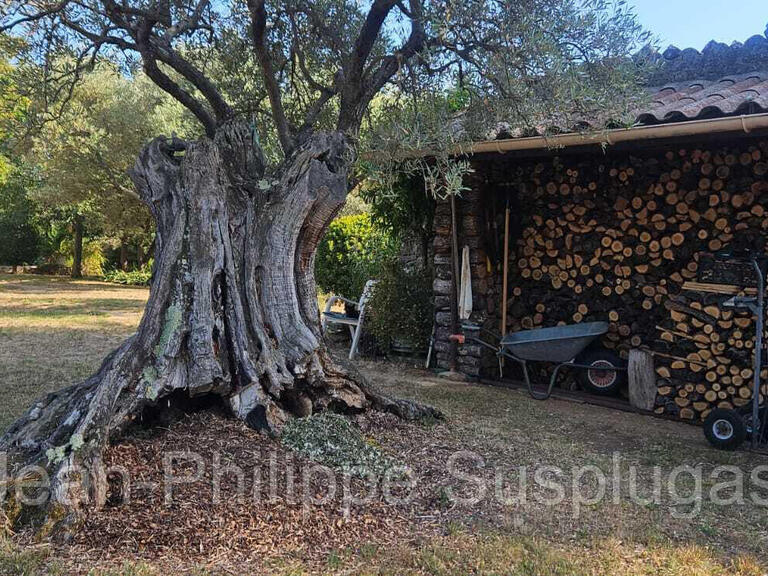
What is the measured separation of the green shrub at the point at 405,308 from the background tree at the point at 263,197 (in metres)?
2.80

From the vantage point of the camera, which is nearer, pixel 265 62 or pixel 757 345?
pixel 757 345

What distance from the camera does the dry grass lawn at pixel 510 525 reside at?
2625 millimetres

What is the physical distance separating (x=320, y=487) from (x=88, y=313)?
32.0 feet

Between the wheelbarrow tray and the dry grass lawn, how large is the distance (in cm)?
57

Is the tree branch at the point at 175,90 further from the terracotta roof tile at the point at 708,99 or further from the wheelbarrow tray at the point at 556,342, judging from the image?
the wheelbarrow tray at the point at 556,342

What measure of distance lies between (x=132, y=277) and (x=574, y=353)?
17241 millimetres

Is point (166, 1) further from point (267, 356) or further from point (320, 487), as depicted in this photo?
point (320, 487)

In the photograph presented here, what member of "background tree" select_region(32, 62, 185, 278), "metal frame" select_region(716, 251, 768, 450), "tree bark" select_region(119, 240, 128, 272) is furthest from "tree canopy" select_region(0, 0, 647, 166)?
"tree bark" select_region(119, 240, 128, 272)

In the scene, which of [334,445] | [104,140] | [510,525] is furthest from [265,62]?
[104,140]

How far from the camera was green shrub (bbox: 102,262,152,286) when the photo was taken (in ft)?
65.0

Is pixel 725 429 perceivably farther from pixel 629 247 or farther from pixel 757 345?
pixel 629 247

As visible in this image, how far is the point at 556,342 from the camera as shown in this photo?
19.6ft

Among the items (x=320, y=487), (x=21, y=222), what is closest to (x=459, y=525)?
(x=320, y=487)

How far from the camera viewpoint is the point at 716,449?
15.0 ft
